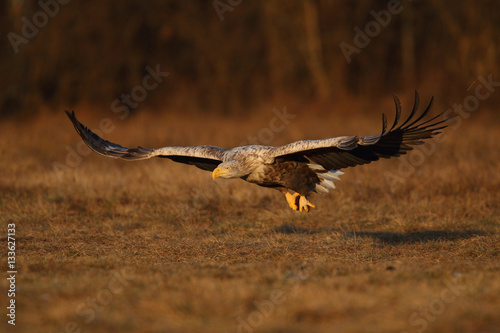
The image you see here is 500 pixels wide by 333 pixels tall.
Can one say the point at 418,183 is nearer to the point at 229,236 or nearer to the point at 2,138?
the point at 229,236

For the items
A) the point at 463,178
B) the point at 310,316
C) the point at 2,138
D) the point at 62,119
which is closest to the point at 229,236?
the point at 310,316

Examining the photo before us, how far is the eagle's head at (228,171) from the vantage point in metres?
6.93

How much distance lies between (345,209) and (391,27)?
1492 centimetres
